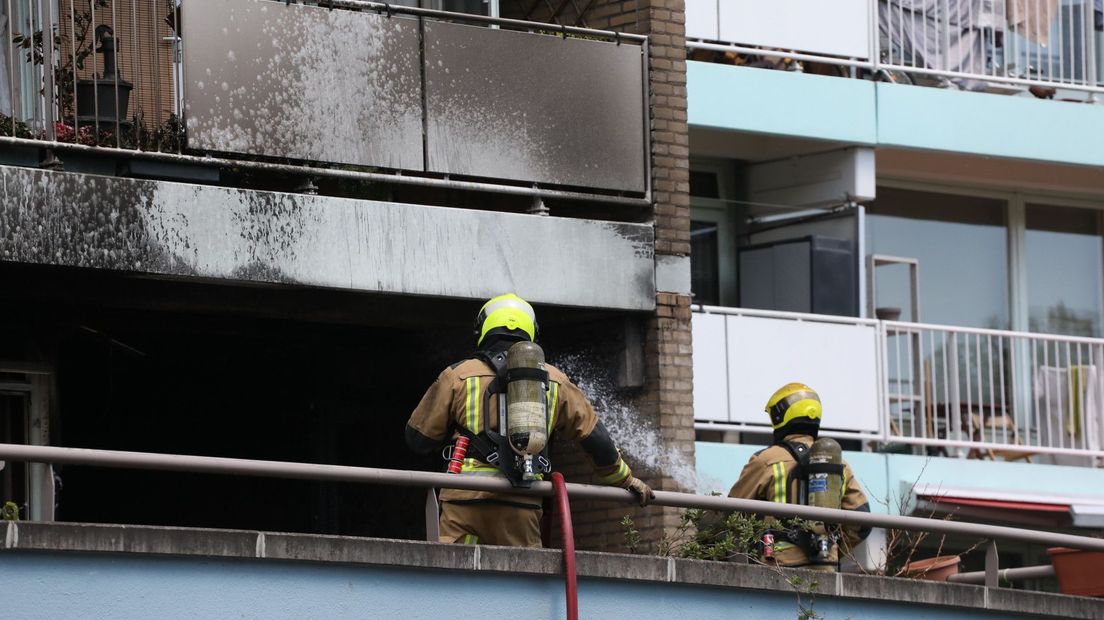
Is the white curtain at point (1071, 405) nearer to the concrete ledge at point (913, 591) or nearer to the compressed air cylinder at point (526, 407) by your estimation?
the concrete ledge at point (913, 591)

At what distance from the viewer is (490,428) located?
10.1 metres

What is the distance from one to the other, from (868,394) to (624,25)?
3.04 m

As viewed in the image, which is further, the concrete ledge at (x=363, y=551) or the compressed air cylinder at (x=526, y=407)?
the compressed air cylinder at (x=526, y=407)

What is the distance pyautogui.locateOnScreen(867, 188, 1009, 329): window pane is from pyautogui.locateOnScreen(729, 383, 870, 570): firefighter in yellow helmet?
225 inches

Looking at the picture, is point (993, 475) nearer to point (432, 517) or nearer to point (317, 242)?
point (317, 242)

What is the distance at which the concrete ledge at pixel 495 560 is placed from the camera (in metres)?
8.86

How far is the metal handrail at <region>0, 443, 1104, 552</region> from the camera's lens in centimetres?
883

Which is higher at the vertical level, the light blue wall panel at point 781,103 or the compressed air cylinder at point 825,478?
the light blue wall panel at point 781,103

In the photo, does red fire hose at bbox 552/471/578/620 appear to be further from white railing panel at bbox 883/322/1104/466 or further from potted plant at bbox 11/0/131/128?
white railing panel at bbox 883/322/1104/466

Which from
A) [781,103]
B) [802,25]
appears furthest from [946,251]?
[802,25]

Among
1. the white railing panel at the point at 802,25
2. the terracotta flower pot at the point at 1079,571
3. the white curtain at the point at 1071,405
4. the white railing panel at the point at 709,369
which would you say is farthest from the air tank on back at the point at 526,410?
the white curtain at the point at 1071,405

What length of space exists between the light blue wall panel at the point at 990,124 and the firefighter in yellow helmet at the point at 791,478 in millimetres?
4375

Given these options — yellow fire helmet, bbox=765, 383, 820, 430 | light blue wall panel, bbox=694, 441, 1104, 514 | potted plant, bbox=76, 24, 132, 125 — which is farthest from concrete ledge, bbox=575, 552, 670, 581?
light blue wall panel, bbox=694, 441, 1104, 514

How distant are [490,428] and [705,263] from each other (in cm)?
670
